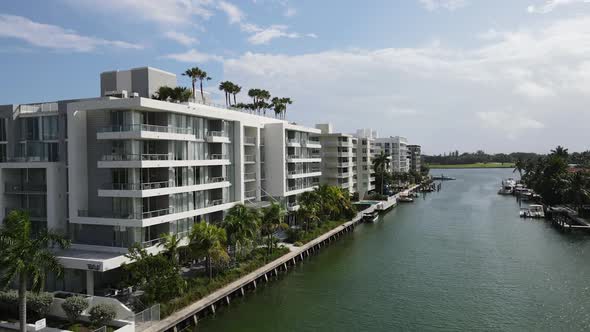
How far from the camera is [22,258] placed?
2525 cm

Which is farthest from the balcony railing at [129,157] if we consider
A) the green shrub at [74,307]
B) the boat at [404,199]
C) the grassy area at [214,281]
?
the boat at [404,199]

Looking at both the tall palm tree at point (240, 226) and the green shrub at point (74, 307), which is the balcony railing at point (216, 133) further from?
the green shrub at point (74, 307)

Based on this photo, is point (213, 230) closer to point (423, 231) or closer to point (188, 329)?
point (188, 329)

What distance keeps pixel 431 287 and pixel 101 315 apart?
28597mm

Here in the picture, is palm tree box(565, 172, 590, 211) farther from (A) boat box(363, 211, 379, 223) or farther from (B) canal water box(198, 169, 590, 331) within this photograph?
(A) boat box(363, 211, 379, 223)

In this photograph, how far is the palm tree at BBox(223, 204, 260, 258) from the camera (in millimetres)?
40969

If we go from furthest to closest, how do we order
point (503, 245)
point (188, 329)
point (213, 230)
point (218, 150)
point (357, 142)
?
point (357, 142), point (503, 245), point (218, 150), point (213, 230), point (188, 329)

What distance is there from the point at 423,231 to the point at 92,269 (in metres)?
52.8

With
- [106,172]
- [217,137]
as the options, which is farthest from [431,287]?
[106,172]

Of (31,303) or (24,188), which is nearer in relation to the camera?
(31,303)

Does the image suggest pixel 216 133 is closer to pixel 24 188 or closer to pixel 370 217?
pixel 24 188

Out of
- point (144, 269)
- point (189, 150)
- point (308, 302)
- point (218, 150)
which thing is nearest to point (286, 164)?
point (218, 150)

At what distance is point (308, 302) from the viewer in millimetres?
38406

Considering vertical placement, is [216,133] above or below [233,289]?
above
